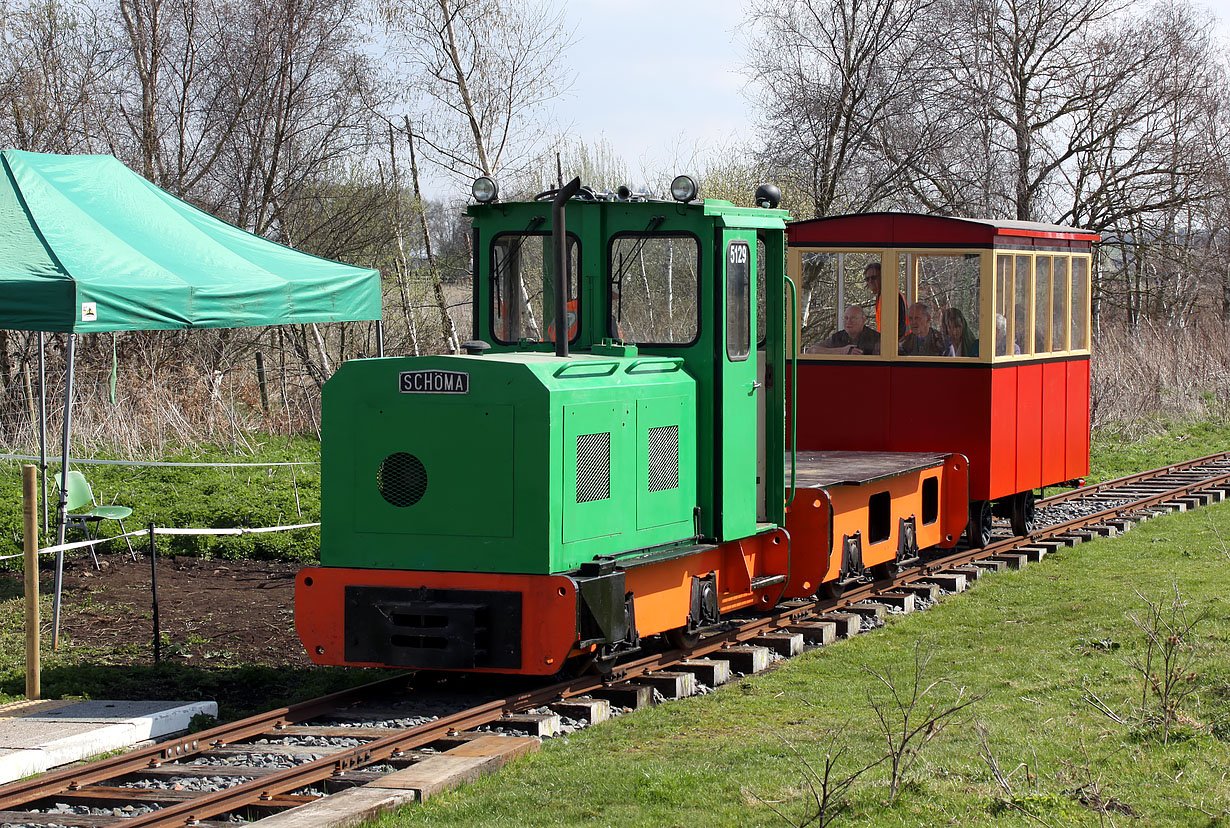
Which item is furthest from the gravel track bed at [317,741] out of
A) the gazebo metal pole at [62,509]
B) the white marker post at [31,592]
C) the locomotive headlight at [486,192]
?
the locomotive headlight at [486,192]

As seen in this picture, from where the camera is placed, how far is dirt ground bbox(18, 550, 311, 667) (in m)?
9.17

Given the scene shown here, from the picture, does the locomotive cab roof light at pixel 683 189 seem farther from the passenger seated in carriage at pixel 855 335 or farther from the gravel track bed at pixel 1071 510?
the gravel track bed at pixel 1071 510

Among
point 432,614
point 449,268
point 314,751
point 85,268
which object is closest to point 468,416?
point 432,614

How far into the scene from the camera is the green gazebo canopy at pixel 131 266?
9.18 meters

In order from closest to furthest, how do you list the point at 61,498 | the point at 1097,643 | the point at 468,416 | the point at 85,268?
the point at 468,416 → the point at 1097,643 → the point at 85,268 → the point at 61,498

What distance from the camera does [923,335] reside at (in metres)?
12.3

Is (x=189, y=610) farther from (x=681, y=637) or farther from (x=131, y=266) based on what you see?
(x=681, y=637)

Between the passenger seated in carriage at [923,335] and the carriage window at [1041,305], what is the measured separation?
55.2 inches

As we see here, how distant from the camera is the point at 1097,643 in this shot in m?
8.79

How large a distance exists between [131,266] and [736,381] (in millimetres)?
4593

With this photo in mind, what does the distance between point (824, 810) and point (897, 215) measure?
7797 millimetres

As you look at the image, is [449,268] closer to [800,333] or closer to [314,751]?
[800,333]

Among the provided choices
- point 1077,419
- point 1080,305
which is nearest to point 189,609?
point 1077,419

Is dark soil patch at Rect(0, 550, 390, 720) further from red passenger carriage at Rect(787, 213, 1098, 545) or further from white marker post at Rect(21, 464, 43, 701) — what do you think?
red passenger carriage at Rect(787, 213, 1098, 545)
